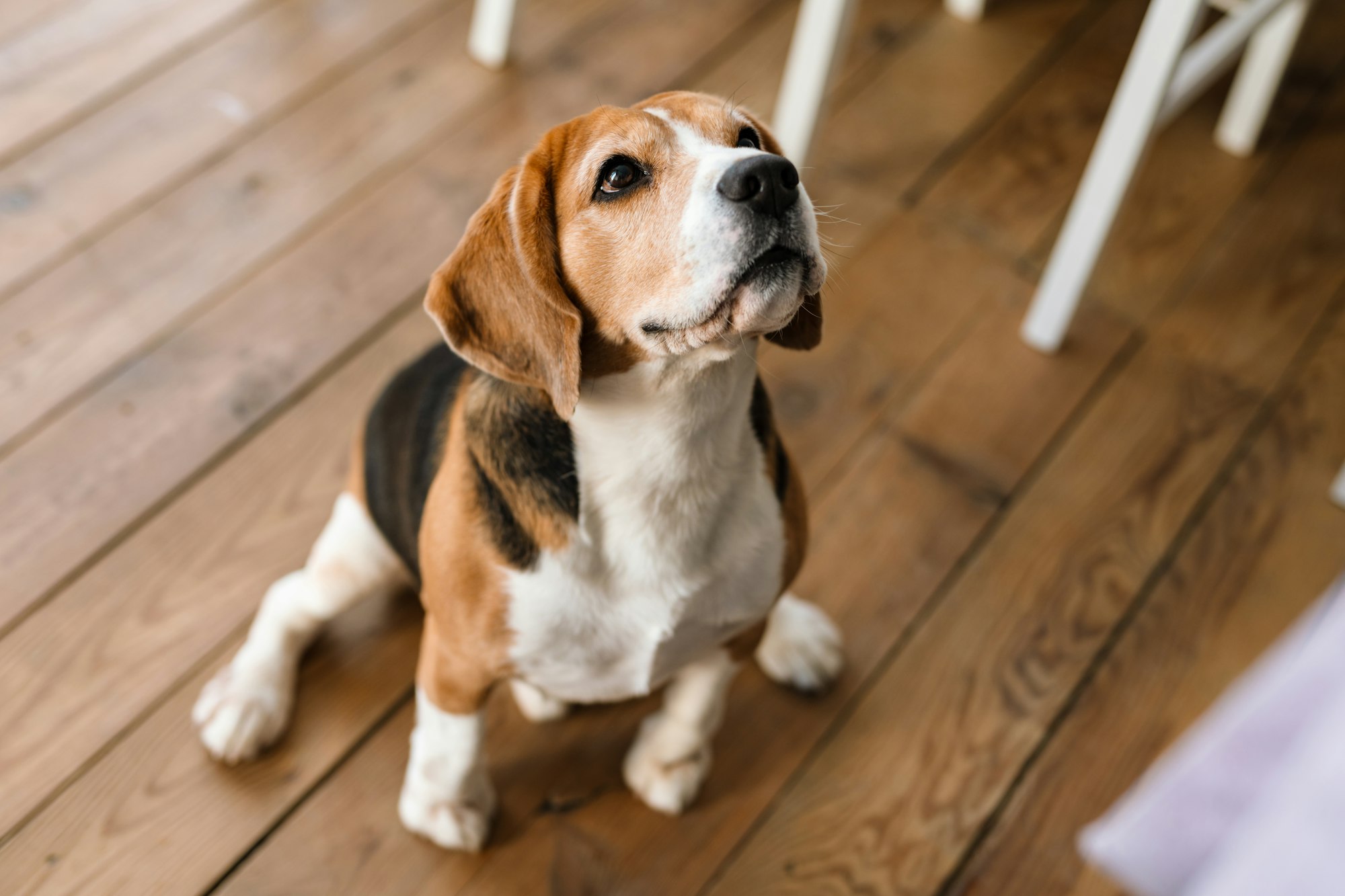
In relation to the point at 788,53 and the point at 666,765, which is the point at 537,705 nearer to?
the point at 666,765

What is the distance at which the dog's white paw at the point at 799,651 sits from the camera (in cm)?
174

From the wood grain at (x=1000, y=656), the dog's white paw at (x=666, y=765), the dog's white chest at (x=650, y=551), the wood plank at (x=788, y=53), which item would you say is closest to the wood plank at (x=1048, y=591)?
the wood grain at (x=1000, y=656)

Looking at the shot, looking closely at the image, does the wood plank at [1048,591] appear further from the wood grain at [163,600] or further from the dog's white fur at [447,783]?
the wood grain at [163,600]

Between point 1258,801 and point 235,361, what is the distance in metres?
1.74

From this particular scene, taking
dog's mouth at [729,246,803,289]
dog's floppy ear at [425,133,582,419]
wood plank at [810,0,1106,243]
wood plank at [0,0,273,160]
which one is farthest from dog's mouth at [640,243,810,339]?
wood plank at [0,0,273,160]

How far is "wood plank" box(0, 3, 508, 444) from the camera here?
79.1 inches

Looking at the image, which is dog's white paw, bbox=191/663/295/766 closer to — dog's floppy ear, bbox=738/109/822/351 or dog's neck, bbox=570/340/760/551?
dog's neck, bbox=570/340/760/551

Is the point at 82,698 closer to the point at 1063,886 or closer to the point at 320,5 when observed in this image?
the point at 1063,886

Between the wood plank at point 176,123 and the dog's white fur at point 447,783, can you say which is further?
the wood plank at point 176,123

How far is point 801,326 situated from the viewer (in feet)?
4.16

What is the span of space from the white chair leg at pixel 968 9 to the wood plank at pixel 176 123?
1.23 metres

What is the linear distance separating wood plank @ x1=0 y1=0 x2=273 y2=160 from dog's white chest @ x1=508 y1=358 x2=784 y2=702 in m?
1.71

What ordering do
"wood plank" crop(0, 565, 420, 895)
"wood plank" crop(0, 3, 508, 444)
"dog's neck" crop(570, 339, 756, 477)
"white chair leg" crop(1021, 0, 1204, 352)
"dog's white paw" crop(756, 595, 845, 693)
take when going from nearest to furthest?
"dog's neck" crop(570, 339, 756, 477)
"wood plank" crop(0, 565, 420, 895)
"dog's white paw" crop(756, 595, 845, 693)
"white chair leg" crop(1021, 0, 1204, 352)
"wood plank" crop(0, 3, 508, 444)

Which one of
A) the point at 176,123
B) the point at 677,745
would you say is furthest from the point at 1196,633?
the point at 176,123
